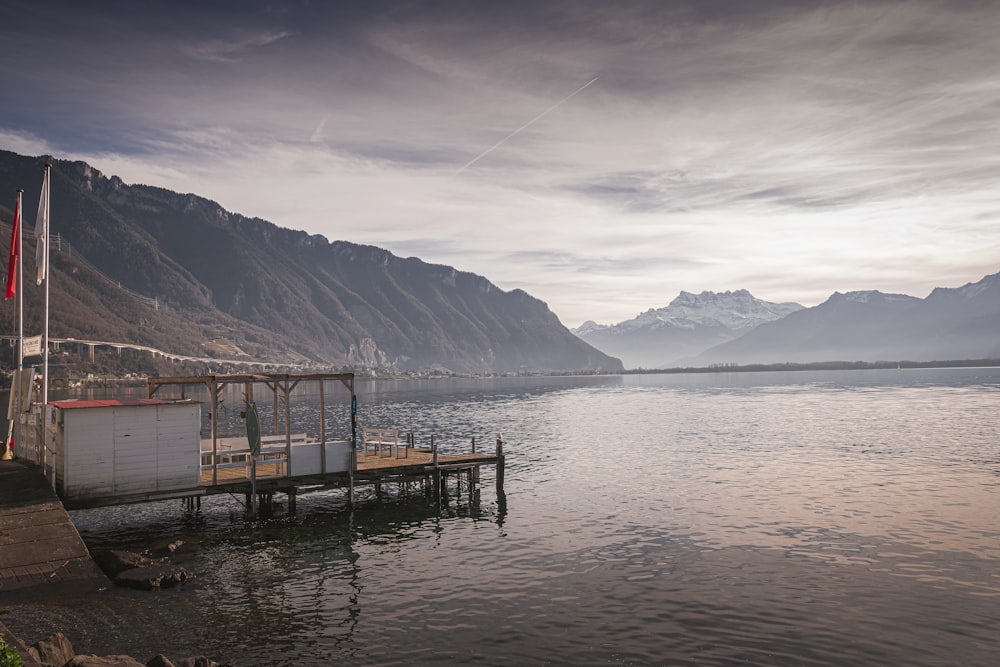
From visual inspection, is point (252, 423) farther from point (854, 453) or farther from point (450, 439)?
point (854, 453)

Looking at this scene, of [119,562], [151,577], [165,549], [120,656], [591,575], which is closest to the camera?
[120,656]

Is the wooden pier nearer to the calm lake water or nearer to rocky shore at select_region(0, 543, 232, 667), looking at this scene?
the calm lake water

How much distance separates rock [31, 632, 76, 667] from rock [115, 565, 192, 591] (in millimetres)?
7244

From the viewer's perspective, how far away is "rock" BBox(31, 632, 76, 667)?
17.3m

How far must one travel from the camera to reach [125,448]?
31.5m

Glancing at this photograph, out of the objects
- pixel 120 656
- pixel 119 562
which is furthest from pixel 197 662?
pixel 119 562

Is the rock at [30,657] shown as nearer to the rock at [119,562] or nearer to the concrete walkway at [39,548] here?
the concrete walkway at [39,548]

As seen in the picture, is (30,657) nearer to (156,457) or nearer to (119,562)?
(119,562)

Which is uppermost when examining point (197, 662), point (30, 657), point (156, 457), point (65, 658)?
point (156, 457)

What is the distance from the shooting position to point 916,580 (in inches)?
1059

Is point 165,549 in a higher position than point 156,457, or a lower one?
lower

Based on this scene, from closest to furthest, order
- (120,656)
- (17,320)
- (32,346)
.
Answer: (120,656)
(17,320)
(32,346)

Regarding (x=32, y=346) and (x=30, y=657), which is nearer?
(x=30, y=657)

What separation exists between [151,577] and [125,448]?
795cm
